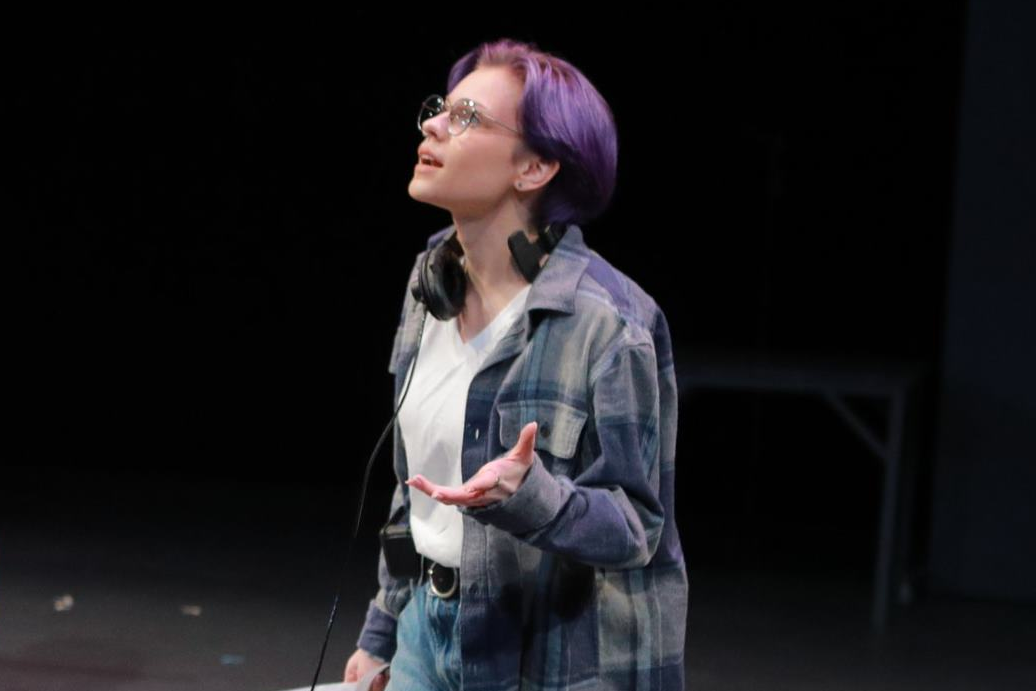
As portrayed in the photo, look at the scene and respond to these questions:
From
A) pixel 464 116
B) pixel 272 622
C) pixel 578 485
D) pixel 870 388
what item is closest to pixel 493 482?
pixel 578 485

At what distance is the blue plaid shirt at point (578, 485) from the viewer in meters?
1.91

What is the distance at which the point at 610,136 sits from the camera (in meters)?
2.12

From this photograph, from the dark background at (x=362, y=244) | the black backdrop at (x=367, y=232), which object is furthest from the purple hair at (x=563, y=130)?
the black backdrop at (x=367, y=232)

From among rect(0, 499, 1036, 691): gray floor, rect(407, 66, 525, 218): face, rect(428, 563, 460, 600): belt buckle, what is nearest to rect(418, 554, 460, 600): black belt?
rect(428, 563, 460, 600): belt buckle

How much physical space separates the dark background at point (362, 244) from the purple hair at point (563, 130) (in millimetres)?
3161

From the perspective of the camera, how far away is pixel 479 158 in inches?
81.7

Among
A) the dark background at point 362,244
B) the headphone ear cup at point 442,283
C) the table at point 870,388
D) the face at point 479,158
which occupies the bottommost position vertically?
the headphone ear cup at point 442,283

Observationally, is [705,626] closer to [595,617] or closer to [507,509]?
[595,617]

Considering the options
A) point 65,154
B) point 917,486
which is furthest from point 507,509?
point 65,154

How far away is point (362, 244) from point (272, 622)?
229 centimetres

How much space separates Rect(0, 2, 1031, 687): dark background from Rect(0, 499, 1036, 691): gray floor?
4.4 inches

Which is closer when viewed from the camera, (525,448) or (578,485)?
(525,448)

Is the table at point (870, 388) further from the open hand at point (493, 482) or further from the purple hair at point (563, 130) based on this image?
the open hand at point (493, 482)

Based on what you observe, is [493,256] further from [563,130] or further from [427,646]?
[427,646]
